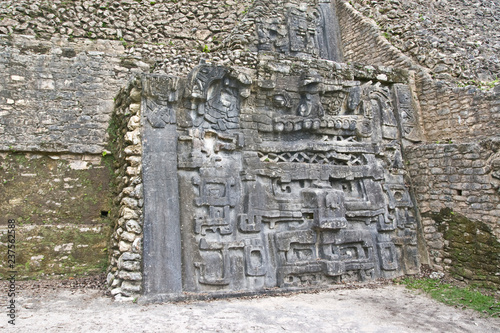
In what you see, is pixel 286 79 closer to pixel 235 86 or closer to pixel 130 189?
pixel 235 86

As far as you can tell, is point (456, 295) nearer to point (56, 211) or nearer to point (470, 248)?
point (470, 248)

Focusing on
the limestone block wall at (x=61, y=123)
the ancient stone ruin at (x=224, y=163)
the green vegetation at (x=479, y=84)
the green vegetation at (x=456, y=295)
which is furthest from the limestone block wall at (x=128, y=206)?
the green vegetation at (x=479, y=84)

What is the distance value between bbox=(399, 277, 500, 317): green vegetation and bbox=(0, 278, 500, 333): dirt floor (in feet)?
0.73

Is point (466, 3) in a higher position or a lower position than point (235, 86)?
higher

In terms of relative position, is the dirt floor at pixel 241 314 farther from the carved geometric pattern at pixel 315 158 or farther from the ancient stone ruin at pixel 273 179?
the carved geometric pattern at pixel 315 158

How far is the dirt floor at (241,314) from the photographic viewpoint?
4660 mm

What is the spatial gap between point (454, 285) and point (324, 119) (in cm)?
361

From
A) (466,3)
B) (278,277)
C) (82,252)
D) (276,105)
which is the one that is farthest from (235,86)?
(466,3)

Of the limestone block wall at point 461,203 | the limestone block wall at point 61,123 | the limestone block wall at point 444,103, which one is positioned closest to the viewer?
the limestone block wall at point 461,203

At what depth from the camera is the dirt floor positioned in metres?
4.66

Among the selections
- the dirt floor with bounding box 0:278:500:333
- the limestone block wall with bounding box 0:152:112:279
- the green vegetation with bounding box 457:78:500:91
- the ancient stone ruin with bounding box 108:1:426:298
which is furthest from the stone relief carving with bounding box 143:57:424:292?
the green vegetation with bounding box 457:78:500:91

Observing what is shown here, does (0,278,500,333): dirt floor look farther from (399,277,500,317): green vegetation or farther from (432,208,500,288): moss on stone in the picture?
(432,208,500,288): moss on stone

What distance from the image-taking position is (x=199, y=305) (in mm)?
5504

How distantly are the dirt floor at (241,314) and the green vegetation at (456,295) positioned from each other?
0.73ft
